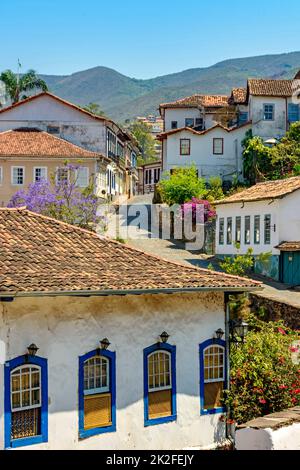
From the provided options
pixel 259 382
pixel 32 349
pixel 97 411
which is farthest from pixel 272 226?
pixel 32 349

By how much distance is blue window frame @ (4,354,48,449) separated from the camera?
499 inches

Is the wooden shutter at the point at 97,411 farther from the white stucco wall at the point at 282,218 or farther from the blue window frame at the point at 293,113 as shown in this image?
the blue window frame at the point at 293,113

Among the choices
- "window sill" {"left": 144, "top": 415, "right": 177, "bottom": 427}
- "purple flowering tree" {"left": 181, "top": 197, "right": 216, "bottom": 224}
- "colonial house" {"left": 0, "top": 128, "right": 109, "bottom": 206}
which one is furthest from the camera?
"colonial house" {"left": 0, "top": 128, "right": 109, "bottom": 206}

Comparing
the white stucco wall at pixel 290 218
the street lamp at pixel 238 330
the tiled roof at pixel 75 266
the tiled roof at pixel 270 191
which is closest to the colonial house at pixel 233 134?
the tiled roof at pixel 270 191

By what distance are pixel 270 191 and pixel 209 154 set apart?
1881 centimetres

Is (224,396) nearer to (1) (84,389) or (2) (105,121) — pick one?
(1) (84,389)

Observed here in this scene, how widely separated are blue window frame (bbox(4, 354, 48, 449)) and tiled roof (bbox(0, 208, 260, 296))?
4.35 feet

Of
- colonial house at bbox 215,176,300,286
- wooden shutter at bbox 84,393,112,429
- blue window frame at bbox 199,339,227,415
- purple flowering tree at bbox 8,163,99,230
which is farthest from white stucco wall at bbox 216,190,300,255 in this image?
wooden shutter at bbox 84,393,112,429

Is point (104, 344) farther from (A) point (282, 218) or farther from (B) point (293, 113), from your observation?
(B) point (293, 113)

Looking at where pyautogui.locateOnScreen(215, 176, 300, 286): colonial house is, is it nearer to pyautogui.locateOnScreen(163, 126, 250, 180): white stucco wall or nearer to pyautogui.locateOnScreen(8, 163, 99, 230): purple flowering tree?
pyautogui.locateOnScreen(8, 163, 99, 230): purple flowering tree

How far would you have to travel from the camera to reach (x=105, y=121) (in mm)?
52344

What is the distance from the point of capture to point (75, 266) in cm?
1441
